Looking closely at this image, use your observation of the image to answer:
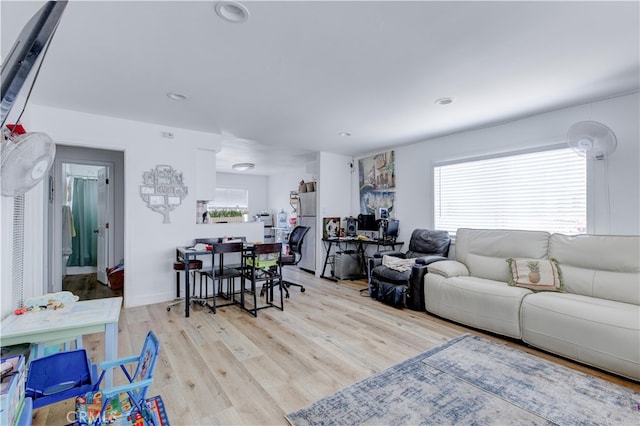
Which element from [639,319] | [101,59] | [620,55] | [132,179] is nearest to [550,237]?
[639,319]

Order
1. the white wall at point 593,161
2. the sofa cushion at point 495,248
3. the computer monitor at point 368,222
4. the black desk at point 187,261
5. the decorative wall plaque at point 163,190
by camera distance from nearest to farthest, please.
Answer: the white wall at point 593,161, the sofa cushion at point 495,248, the black desk at point 187,261, the decorative wall plaque at point 163,190, the computer monitor at point 368,222

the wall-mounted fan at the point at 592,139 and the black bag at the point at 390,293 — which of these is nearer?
the wall-mounted fan at the point at 592,139

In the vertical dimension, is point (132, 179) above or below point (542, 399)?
above

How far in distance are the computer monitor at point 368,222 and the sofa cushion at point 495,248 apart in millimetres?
1743

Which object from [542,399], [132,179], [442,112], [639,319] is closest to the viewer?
[542,399]

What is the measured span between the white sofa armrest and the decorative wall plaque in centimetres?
Answer: 345

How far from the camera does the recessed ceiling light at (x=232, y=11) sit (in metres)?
1.76

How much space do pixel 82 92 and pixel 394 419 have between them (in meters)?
3.84

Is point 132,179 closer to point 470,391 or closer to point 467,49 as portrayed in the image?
point 467,49

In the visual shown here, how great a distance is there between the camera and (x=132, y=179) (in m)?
3.96

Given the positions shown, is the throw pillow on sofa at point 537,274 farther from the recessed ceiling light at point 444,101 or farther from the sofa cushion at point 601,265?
the recessed ceiling light at point 444,101

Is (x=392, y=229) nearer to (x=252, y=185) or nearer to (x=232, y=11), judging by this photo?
(x=232, y=11)

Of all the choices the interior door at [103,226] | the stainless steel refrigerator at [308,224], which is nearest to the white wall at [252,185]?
the stainless steel refrigerator at [308,224]

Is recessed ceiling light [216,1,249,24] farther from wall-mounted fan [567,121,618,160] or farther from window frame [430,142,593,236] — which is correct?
window frame [430,142,593,236]
